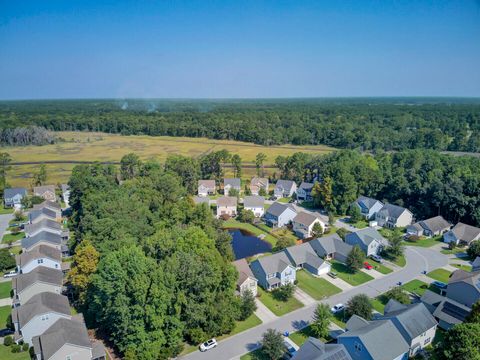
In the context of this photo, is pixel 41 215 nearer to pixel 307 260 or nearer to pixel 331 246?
pixel 307 260

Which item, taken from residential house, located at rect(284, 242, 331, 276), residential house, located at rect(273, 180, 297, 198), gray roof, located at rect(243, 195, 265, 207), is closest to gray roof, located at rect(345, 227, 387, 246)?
residential house, located at rect(284, 242, 331, 276)

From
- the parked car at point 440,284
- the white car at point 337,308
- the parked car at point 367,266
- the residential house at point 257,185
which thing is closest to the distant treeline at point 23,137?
the residential house at point 257,185

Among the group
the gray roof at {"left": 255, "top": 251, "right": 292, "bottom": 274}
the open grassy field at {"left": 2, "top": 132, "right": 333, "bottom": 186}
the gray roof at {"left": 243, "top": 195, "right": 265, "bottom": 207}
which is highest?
the open grassy field at {"left": 2, "top": 132, "right": 333, "bottom": 186}

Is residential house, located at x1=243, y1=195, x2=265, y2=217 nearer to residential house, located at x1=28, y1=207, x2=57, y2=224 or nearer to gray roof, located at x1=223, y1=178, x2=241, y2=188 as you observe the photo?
gray roof, located at x1=223, y1=178, x2=241, y2=188

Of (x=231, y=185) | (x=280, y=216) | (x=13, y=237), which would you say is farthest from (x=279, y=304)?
(x=13, y=237)

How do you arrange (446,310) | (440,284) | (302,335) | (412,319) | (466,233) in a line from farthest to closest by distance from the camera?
(466,233) < (440,284) < (446,310) < (302,335) < (412,319)

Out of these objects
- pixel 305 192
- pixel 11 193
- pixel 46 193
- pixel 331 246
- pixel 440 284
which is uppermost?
pixel 11 193

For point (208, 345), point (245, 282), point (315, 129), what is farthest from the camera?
point (315, 129)

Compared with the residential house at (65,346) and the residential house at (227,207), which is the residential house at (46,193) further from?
the residential house at (65,346)
